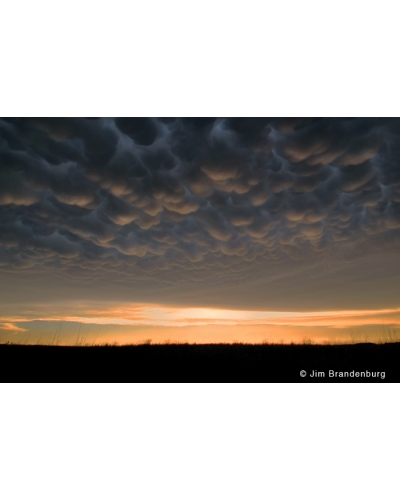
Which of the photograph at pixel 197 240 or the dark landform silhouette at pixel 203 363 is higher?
the photograph at pixel 197 240

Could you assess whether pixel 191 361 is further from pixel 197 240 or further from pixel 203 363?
pixel 197 240

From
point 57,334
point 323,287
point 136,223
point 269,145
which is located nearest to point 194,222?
point 136,223

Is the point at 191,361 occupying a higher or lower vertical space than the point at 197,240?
lower

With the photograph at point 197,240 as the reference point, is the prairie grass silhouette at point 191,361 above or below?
below

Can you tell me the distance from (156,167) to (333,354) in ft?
14.0

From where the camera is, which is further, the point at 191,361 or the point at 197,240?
the point at 197,240

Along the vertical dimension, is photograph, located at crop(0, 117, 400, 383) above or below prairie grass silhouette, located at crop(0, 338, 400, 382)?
above

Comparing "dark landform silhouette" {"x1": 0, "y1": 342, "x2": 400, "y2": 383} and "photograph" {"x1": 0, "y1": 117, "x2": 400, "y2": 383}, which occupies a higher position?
"photograph" {"x1": 0, "y1": 117, "x2": 400, "y2": 383}

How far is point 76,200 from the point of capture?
543 cm

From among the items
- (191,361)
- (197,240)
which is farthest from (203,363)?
(197,240)

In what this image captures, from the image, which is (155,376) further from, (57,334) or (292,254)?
(292,254)

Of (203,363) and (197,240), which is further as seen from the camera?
(197,240)
